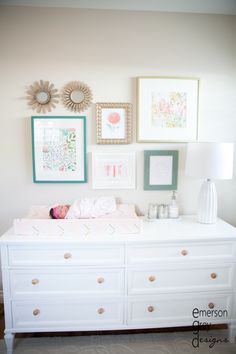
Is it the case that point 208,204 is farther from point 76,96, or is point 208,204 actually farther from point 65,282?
point 76,96

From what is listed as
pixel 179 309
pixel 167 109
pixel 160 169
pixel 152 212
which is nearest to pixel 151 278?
pixel 179 309

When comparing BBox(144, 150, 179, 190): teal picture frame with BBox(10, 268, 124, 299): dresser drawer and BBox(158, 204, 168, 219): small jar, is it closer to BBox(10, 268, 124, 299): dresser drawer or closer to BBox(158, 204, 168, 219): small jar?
BBox(158, 204, 168, 219): small jar

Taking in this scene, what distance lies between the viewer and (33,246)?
58.1 inches

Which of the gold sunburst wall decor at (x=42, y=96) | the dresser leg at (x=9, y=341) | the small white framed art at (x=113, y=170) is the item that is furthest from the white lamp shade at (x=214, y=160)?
the dresser leg at (x=9, y=341)

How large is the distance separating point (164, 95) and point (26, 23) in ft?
4.04

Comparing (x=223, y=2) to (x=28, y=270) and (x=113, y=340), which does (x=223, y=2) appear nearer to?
(x=28, y=270)

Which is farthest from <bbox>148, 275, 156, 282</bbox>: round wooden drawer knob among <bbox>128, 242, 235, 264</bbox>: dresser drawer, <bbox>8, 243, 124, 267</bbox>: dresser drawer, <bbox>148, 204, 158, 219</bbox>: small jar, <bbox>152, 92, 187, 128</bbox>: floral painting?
<bbox>152, 92, 187, 128</bbox>: floral painting

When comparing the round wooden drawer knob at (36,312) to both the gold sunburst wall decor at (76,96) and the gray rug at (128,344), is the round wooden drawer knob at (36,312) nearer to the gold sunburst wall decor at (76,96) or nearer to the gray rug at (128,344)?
the gray rug at (128,344)

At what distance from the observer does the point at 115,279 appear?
5.03 feet

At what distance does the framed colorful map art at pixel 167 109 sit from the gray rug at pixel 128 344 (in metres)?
1.52

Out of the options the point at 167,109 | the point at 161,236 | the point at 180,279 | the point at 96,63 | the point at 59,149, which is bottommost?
the point at 180,279

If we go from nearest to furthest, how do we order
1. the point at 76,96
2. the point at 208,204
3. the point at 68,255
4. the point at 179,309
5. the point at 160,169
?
the point at 68,255 → the point at 179,309 → the point at 208,204 → the point at 76,96 → the point at 160,169

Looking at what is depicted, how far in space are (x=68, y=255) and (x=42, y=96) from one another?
1.24 m

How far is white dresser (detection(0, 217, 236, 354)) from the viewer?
58.8 inches
